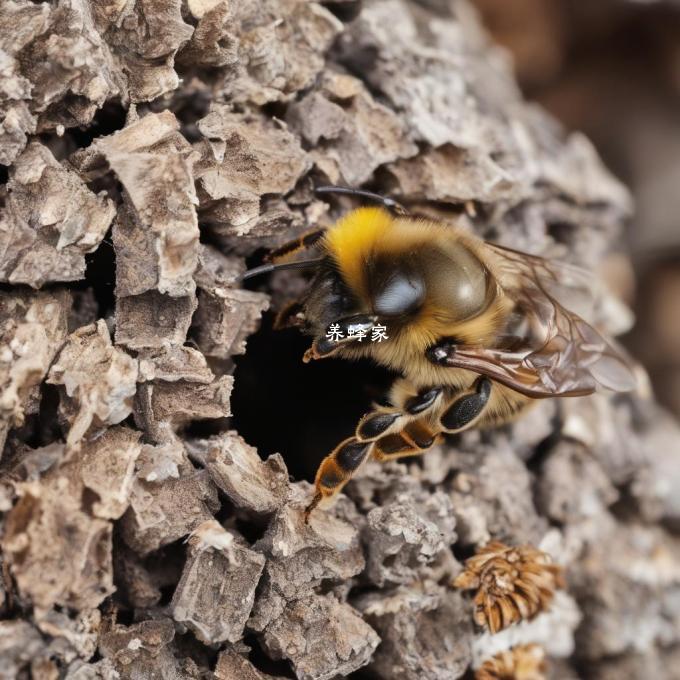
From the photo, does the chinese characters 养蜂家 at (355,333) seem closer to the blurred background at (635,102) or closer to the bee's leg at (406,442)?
the bee's leg at (406,442)

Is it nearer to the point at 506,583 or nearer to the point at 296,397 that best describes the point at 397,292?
the point at 296,397

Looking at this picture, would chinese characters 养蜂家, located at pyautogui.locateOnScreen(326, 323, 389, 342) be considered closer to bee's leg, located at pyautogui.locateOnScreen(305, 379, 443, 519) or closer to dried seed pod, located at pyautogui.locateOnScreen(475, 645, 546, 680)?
bee's leg, located at pyautogui.locateOnScreen(305, 379, 443, 519)

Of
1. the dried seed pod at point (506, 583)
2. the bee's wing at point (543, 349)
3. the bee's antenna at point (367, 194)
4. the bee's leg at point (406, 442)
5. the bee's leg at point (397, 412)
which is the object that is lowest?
the dried seed pod at point (506, 583)

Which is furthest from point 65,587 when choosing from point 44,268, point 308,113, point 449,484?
point 308,113

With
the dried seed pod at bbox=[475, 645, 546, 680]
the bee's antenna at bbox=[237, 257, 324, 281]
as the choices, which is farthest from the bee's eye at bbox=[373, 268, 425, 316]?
the dried seed pod at bbox=[475, 645, 546, 680]

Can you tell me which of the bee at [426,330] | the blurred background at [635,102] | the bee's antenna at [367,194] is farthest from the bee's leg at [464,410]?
the blurred background at [635,102]

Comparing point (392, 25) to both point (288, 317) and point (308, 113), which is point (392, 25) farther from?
point (288, 317)
